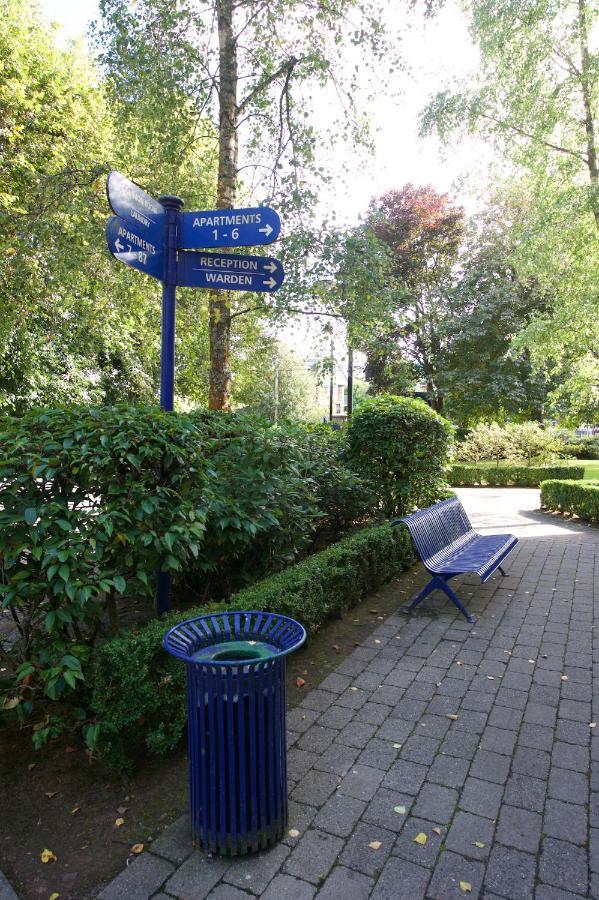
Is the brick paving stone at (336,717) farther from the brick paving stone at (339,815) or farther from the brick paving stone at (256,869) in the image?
the brick paving stone at (256,869)

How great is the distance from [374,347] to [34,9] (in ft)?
53.8

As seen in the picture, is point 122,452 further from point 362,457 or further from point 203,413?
point 362,457

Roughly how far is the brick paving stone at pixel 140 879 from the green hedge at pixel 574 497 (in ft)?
32.6

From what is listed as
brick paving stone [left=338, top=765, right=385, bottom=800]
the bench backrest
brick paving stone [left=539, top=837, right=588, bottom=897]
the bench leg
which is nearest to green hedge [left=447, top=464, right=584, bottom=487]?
the bench backrest

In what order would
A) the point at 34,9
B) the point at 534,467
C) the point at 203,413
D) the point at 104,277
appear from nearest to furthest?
the point at 203,413 < the point at 104,277 < the point at 34,9 < the point at 534,467

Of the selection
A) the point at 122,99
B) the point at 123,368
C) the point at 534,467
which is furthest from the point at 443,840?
the point at 123,368

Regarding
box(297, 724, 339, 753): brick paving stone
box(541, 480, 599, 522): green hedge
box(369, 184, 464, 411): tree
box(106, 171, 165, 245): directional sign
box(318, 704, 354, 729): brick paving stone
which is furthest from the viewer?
box(369, 184, 464, 411): tree

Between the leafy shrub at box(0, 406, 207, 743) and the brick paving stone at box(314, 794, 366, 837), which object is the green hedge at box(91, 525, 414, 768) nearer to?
the leafy shrub at box(0, 406, 207, 743)

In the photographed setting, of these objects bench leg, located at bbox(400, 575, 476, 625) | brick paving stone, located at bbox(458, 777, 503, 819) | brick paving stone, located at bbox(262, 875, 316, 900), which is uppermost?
bench leg, located at bbox(400, 575, 476, 625)

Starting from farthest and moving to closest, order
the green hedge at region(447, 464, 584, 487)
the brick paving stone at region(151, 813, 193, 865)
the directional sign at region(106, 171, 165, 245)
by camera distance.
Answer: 1. the green hedge at region(447, 464, 584, 487)
2. the directional sign at region(106, 171, 165, 245)
3. the brick paving stone at region(151, 813, 193, 865)

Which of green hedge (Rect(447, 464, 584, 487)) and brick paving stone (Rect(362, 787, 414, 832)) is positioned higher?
green hedge (Rect(447, 464, 584, 487))

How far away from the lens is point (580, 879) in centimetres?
212

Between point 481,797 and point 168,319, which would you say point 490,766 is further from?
point 168,319

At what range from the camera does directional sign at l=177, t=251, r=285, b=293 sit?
3803 mm
